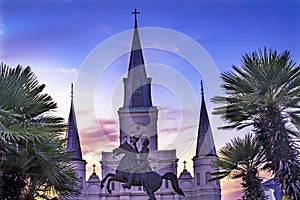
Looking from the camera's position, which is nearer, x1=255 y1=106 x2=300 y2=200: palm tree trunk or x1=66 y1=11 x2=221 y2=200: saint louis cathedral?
x1=255 y1=106 x2=300 y2=200: palm tree trunk

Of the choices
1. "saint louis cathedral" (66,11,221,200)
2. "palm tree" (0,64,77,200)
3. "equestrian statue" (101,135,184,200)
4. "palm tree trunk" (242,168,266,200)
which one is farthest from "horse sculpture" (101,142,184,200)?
"saint louis cathedral" (66,11,221,200)

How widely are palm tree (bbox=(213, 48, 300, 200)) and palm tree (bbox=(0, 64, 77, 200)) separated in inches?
163

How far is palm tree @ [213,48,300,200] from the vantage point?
9734 mm

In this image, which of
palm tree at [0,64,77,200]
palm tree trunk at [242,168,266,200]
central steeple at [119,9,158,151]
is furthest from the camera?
central steeple at [119,9,158,151]

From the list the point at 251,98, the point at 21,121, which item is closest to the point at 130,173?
the point at 251,98

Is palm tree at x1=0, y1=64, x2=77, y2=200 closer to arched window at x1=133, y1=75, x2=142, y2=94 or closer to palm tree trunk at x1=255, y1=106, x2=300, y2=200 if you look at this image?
palm tree trunk at x1=255, y1=106, x2=300, y2=200

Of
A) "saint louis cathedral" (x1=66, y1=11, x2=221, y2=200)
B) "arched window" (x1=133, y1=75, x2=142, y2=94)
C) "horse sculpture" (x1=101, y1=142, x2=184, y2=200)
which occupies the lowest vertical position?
"horse sculpture" (x1=101, y1=142, x2=184, y2=200)

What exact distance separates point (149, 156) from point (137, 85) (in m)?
6.97

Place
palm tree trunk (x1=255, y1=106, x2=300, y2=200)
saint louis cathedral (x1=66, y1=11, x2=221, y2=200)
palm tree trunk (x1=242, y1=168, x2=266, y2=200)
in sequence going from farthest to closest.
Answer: saint louis cathedral (x1=66, y1=11, x2=221, y2=200) → palm tree trunk (x1=242, y1=168, x2=266, y2=200) → palm tree trunk (x1=255, y1=106, x2=300, y2=200)

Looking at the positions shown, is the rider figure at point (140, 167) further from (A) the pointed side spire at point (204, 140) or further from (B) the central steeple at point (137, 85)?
(B) the central steeple at point (137, 85)

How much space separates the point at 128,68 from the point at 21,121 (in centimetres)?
3688

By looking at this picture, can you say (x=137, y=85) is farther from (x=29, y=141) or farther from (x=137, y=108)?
(x=29, y=141)

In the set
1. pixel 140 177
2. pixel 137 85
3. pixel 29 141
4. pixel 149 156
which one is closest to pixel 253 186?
pixel 140 177

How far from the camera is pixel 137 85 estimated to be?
43531 mm
